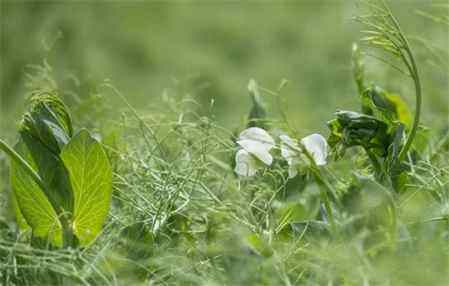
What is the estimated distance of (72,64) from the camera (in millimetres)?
1417

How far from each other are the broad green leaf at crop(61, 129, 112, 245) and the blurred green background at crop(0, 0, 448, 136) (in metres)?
0.70

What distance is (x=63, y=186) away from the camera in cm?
45

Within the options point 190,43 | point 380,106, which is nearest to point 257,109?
point 380,106

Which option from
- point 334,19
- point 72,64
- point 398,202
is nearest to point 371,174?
point 398,202

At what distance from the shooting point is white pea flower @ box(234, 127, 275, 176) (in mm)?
445

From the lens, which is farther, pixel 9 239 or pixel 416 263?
pixel 9 239

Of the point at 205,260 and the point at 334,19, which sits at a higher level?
the point at 205,260

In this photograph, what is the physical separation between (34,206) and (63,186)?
0.02 metres

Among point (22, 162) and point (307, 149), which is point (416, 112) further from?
point (22, 162)

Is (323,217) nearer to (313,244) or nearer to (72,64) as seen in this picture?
(313,244)

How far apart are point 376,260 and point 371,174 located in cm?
7

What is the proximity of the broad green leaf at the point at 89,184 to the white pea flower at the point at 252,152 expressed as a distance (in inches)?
2.5

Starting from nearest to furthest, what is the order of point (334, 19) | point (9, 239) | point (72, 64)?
point (9, 239)
point (72, 64)
point (334, 19)

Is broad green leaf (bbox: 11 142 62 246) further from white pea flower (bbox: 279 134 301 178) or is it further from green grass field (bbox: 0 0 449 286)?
white pea flower (bbox: 279 134 301 178)
